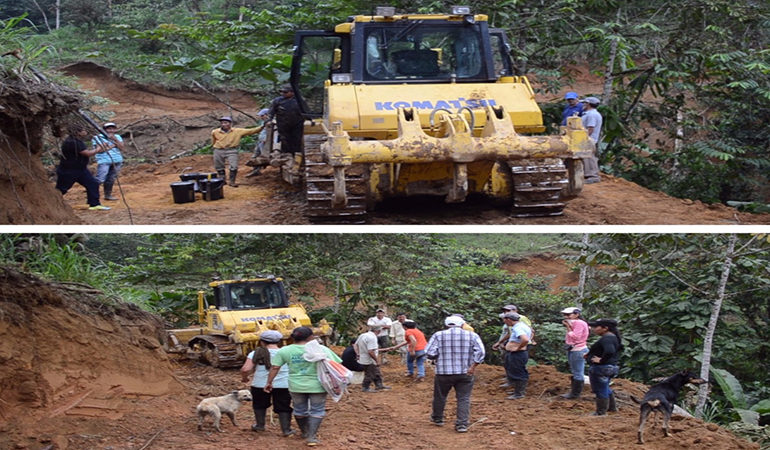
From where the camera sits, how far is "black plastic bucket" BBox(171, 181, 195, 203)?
10.6 meters

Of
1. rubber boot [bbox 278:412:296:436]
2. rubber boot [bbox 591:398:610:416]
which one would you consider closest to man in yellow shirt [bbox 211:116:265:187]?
rubber boot [bbox 278:412:296:436]

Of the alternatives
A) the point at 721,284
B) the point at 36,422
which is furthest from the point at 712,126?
the point at 36,422

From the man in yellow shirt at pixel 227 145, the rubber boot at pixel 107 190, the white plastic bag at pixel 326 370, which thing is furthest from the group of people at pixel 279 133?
the white plastic bag at pixel 326 370

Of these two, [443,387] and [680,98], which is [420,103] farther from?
[680,98]

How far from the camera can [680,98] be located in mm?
14117

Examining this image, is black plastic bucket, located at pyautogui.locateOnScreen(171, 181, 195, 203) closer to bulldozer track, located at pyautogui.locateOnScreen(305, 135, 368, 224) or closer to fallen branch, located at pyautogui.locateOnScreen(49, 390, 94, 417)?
bulldozer track, located at pyautogui.locateOnScreen(305, 135, 368, 224)

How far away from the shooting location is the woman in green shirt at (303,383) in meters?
6.63

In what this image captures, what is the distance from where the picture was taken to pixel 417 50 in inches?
376

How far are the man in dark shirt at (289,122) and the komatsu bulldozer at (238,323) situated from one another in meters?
2.00

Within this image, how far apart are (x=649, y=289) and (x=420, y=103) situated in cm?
459

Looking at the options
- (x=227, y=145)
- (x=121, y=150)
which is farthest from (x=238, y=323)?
(x=121, y=150)

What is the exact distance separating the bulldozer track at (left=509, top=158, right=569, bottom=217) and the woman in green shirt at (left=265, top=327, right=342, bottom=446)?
9.44 ft

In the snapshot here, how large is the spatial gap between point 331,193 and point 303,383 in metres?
2.40

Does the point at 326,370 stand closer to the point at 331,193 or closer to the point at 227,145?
the point at 331,193
